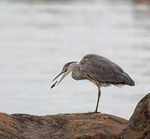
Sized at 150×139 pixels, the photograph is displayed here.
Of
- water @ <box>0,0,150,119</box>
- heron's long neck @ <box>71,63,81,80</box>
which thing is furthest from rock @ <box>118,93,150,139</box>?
water @ <box>0,0,150,119</box>

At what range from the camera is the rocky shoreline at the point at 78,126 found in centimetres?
718

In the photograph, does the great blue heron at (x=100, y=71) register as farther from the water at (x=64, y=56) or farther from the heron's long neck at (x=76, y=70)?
the water at (x=64, y=56)

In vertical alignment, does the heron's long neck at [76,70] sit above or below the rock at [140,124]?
above

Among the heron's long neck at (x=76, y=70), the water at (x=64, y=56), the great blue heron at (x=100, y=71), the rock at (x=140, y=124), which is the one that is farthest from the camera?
the water at (x=64, y=56)

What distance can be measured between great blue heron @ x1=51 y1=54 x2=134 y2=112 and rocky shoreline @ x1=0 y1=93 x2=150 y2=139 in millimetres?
874

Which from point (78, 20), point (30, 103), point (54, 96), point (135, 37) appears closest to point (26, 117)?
point (30, 103)

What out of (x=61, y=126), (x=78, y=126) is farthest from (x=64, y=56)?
(x=78, y=126)

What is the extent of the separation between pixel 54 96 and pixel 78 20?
3056 cm

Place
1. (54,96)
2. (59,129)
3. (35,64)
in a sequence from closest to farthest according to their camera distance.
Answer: (59,129) → (54,96) → (35,64)

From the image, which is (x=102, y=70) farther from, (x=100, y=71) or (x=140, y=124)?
(x=140, y=124)

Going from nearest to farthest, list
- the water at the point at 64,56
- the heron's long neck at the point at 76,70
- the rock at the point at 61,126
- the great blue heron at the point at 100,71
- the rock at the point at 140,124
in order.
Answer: the rock at the point at 140,124 → the rock at the point at 61,126 → the great blue heron at the point at 100,71 → the heron's long neck at the point at 76,70 → the water at the point at 64,56

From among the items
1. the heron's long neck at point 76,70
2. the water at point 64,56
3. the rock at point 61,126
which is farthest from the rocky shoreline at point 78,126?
the water at point 64,56

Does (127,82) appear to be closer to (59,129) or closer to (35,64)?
(59,129)

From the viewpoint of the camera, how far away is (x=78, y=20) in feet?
157
